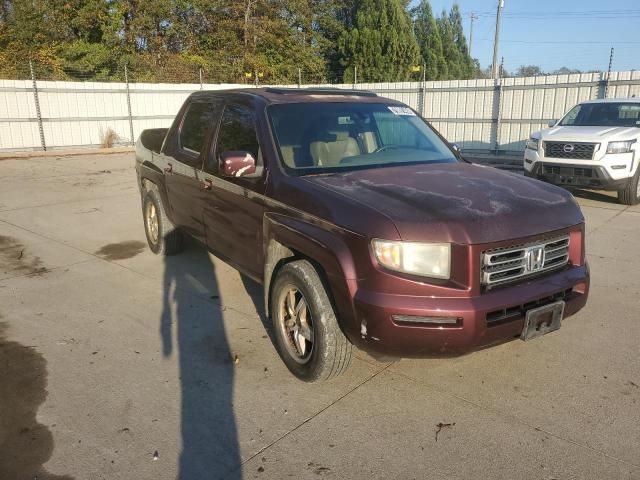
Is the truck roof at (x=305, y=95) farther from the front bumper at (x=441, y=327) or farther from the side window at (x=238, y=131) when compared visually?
the front bumper at (x=441, y=327)

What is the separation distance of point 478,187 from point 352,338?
4.08 feet

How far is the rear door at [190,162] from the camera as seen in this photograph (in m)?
4.70

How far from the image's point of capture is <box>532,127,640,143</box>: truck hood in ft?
28.7

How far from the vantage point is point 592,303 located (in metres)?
4.78

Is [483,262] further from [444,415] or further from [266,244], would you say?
[266,244]

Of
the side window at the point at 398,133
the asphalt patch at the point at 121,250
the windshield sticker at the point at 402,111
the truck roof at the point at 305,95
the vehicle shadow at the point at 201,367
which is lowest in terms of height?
the asphalt patch at the point at 121,250

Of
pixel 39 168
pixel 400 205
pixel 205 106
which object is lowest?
pixel 39 168

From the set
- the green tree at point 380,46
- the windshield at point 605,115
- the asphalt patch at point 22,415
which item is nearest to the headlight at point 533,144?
the windshield at point 605,115

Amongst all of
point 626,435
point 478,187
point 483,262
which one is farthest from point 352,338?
point 626,435

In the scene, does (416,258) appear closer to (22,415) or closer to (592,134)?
(22,415)

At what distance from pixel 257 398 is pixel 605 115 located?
9.28m

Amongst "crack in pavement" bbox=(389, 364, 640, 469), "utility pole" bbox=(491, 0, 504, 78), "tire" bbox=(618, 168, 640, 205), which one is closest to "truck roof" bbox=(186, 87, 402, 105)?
"crack in pavement" bbox=(389, 364, 640, 469)

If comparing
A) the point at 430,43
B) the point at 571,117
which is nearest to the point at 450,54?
the point at 430,43

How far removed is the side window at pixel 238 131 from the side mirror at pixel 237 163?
0.09 meters
